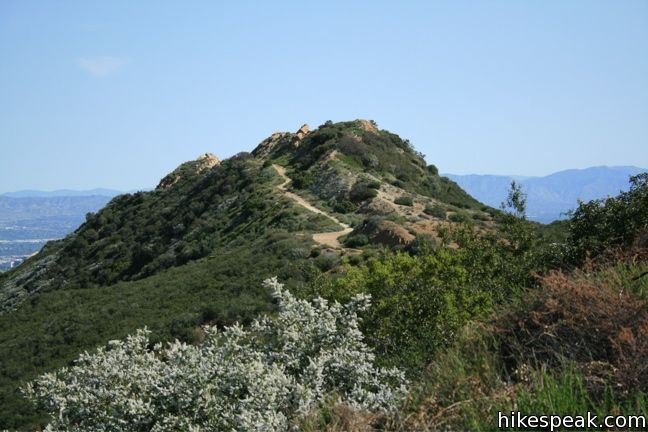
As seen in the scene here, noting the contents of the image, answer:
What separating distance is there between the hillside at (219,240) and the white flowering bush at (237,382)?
760cm

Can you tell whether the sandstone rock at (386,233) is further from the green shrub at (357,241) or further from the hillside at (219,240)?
the green shrub at (357,241)

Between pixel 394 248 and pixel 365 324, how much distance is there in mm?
18108

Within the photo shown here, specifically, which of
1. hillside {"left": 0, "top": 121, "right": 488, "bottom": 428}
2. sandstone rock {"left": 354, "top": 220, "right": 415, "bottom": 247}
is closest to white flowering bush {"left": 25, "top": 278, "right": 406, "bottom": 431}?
hillside {"left": 0, "top": 121, "right": 488, "bottom": 428}

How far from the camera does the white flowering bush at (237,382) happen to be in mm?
6422

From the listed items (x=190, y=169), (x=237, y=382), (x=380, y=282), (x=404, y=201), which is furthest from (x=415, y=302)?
(x=190, y=169)

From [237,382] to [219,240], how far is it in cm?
3739

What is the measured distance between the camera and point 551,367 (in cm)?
544

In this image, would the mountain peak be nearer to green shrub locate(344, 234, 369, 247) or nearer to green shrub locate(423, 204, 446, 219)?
green shrub locate(423, 204, 446, 219)

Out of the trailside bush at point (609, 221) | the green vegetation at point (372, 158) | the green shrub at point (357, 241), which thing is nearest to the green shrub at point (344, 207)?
the green vegetation at point (372, 158)

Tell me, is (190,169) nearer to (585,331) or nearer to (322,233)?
(322,233)

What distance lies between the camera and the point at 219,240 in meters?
43.7

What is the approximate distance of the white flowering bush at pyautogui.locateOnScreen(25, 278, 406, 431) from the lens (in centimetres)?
642

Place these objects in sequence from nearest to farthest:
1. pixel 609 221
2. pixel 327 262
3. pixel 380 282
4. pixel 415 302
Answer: pixel 415 302 → pixel 380 282 → pixel 609 221 → pixel 327 262

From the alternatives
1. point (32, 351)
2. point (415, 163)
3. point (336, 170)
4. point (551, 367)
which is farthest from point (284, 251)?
point (415, 163)
